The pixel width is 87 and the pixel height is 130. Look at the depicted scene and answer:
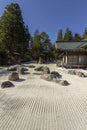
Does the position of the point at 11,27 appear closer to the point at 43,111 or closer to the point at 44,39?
the point at 44,39

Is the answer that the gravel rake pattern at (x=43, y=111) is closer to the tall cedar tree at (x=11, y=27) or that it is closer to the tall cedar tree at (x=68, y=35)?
the tall cedar tree at (x=11, y=27)

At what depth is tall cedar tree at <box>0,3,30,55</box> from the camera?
81.8 ft

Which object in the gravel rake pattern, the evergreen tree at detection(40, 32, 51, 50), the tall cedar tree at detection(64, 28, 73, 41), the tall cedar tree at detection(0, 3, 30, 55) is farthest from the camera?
the tall cedar tree at detection(64, 28, 73, 41)

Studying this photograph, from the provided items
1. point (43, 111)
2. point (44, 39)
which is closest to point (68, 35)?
point (44, 39)

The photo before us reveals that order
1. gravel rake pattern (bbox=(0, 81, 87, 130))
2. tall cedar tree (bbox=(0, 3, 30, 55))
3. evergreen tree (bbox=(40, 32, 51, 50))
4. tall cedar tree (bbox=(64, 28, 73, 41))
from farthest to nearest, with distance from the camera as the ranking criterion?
tall cedar tree (bbox=(64, 28, 73, 41))
evergreen tree (bbox=(40, 32, 51, 50))
tall cedar tree (bbox=(0, 3, 30, 55))
gravel rake pattern (bbox=(0, 81, 87, 130))

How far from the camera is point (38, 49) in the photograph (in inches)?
1626

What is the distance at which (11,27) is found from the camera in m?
25.4

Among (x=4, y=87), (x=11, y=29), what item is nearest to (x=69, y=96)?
(x=4, y=87)

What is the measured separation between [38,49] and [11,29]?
16.7 m

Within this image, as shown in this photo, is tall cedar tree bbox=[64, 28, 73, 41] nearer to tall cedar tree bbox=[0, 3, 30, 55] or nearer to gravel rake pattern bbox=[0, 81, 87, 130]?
tall cedar tree bbox=[0, 3, 30, 55]

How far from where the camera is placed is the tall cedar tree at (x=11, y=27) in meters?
24.9

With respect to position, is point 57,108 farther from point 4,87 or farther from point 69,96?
point 4,87

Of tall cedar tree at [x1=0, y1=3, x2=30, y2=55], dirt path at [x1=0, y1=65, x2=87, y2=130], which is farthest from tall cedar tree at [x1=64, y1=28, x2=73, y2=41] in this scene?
dirt path at [x1=0, y1=65, x2=87, y2=130]

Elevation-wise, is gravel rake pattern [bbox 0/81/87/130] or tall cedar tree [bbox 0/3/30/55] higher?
tall cedar tree [bbox 0/3/30/55]
